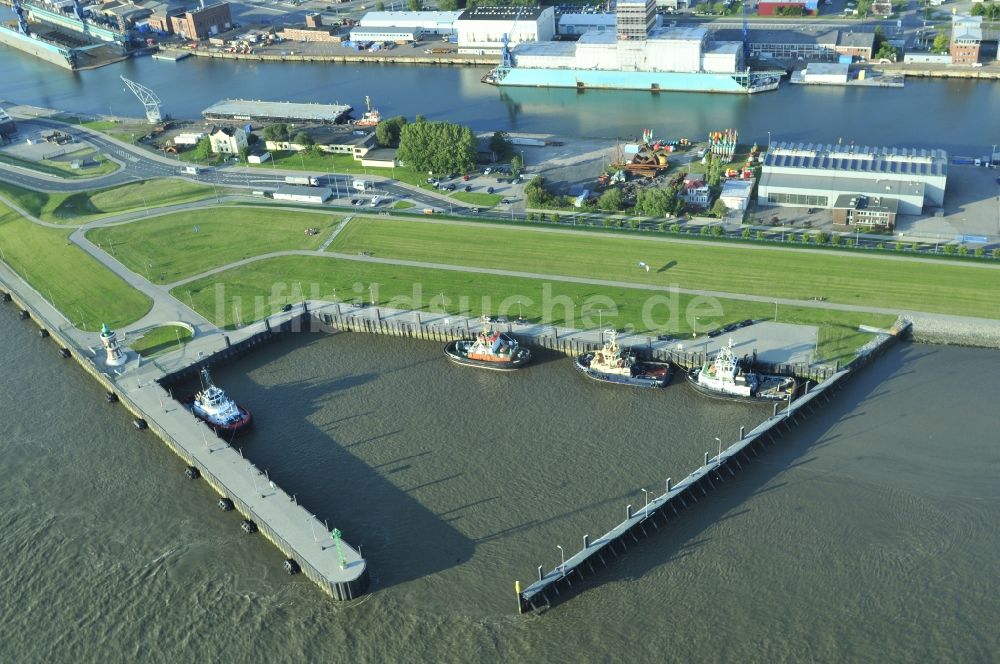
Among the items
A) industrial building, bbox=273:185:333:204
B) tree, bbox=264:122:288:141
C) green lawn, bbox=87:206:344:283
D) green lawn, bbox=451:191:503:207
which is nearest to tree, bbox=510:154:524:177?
green lawn, bbox=451:191:503:207

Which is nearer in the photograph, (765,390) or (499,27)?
(765,390)

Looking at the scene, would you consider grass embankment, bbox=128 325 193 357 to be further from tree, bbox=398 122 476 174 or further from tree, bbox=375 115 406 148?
tree, bbox=375 115 406 148

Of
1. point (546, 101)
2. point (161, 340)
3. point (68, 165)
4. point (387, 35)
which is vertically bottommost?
point (161, 340)

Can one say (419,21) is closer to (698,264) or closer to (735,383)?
(698,264)

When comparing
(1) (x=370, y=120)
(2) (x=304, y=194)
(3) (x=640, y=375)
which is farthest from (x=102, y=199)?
(3) (x=640, y=375)

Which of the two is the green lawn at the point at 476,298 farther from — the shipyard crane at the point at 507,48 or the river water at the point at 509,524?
the shipyard crane at the point at 507,48

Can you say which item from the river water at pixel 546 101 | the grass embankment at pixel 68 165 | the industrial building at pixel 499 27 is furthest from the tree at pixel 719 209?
the grass embankment at pixel 68 165

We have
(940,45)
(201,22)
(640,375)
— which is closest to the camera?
(640,375)
